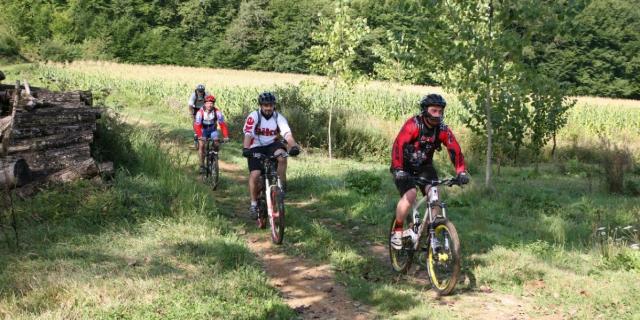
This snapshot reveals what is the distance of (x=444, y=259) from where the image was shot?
583cm

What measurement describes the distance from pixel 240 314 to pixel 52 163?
4762 millimetres

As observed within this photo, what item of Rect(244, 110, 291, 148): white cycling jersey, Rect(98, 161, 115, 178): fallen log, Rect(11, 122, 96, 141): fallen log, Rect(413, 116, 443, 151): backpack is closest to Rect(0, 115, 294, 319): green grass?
Rect(98, 161, 115, 178): fallen log

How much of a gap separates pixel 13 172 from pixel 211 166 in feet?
→ 16.2

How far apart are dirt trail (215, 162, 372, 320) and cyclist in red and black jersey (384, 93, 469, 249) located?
129cm

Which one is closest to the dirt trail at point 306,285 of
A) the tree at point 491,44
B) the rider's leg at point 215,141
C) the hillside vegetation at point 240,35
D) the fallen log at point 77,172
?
the fallen log at point 77,172

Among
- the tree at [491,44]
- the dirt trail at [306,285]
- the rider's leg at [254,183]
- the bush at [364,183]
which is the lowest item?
the dirt trail at [306,285]

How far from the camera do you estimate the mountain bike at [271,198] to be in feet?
25.0

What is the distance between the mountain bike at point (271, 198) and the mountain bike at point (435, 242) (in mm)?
1937

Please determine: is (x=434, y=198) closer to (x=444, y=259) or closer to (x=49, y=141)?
(x=444, y=259)

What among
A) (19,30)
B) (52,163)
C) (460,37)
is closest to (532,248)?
(460,37)

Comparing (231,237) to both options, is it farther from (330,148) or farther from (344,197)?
(330,148)

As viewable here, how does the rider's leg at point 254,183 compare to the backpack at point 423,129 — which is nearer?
the backpack at point 423,129

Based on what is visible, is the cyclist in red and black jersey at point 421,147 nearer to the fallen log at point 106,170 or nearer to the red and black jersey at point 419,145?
the red and black jersey at point 419,145

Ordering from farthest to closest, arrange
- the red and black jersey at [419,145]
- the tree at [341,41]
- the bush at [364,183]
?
1. the tree at [341,41]
2. the bush at [364,183]
3. the red and black jersey at [419,145]
